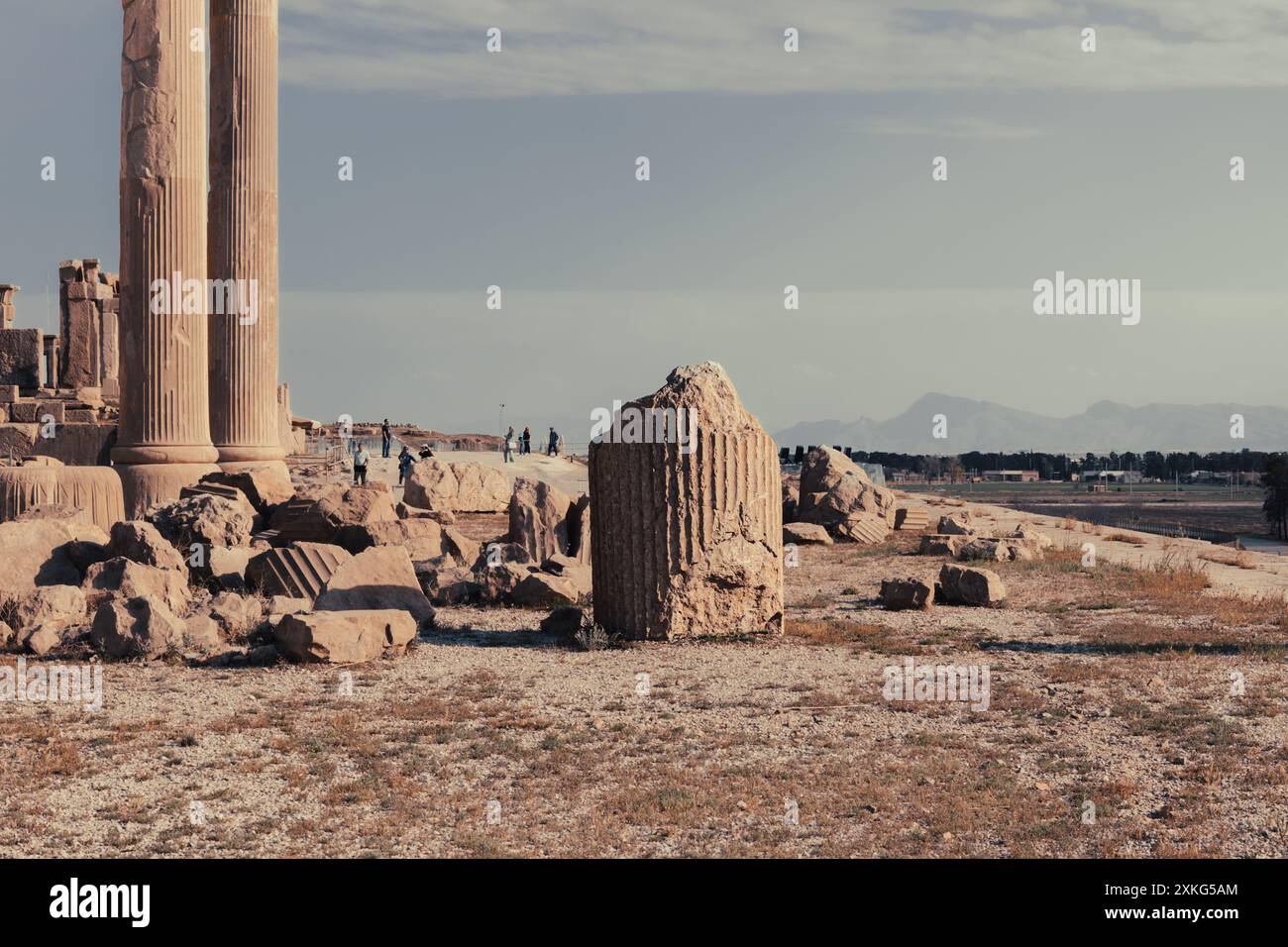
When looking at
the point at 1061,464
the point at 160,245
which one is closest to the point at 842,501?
the point at 160,245

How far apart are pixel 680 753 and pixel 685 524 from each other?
3961mm

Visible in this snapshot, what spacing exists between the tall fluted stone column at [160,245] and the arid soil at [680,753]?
909 centimetres

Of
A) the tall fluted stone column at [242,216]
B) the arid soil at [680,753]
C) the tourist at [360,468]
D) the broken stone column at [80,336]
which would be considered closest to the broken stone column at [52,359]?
the broken stone column at [80,336]

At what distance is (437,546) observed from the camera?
15.3 meters

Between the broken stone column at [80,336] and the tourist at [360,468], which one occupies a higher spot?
the broken stone column at [80,336]

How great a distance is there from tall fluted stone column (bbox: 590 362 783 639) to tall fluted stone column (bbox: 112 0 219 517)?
30.7 feet

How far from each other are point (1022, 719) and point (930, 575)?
8409 mm

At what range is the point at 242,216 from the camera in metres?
20.4

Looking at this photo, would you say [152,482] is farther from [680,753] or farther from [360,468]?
[680,753]

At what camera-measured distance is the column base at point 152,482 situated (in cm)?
1794

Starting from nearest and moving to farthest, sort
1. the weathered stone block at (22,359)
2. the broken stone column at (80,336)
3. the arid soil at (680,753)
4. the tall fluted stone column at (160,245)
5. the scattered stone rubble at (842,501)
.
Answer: the arid soil at (680,753) → the tall fluted stone column at (160,245) → the scattered stone rubble at (842,501) → the weathered stone block at (22,359) → the broken stone column at (80,336)

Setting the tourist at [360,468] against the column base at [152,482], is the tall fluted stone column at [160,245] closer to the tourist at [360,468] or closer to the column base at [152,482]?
the column base at [152,482]

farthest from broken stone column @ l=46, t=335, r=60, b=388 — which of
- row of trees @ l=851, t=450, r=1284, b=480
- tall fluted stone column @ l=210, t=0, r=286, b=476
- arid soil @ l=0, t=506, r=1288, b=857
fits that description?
row of trees @ l=851, t=450, r=1284, b=480
